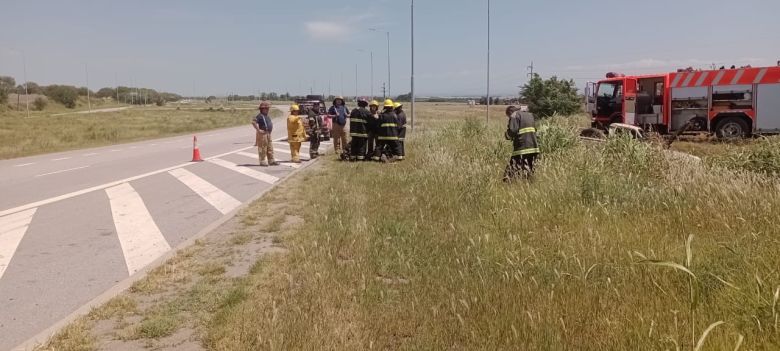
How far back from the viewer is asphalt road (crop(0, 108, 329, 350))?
4.72 m

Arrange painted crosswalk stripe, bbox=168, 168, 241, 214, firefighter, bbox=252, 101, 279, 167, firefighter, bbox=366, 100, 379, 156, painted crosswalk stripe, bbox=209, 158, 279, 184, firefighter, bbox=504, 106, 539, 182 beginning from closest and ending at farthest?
painted crosswalk stripe, bbox=168, 168, 241, 214 < firefighter, bbox=504, 106, 539, 182 < painted crosswalk stripe, bbox=209, 158, 279, 184 < firefighter, bbox=252, 101, 279, 167 < firefighter, bbox=366, 100, 379, 156

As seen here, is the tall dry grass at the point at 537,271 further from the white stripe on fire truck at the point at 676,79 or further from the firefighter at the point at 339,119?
the white stripe on fire truck at the point at 676,79

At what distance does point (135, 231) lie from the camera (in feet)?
23.5

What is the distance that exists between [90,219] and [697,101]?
19.7m

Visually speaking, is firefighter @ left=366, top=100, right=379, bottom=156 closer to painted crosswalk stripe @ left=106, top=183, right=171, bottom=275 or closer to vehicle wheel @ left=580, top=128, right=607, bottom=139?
Answer: painted crosswalk stripe @ left=106, top=183, right=171, bottom=275

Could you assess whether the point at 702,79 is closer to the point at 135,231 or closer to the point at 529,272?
the point at 529,272

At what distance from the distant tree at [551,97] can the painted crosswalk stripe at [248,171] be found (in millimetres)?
26849

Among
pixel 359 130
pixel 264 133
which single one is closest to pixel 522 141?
pixel 359 130

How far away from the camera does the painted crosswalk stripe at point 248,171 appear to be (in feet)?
40.4

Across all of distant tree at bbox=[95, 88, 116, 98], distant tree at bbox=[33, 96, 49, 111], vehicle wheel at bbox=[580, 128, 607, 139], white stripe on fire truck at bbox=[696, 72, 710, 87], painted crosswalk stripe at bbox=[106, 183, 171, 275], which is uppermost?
distant tree at bbox=[95, 88, 116, 98]

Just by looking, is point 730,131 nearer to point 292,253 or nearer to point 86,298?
point 292,253

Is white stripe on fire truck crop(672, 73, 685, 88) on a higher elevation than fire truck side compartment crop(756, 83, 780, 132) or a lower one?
higher

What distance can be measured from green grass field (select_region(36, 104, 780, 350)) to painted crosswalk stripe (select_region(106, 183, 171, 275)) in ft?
3.41

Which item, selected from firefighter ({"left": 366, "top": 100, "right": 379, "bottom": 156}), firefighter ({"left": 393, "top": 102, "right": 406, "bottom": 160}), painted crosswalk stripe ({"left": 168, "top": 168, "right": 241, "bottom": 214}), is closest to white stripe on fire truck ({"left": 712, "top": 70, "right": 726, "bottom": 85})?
firefighter ({"left": 393, "top": 102, "right": 406, "bottom": 160})
